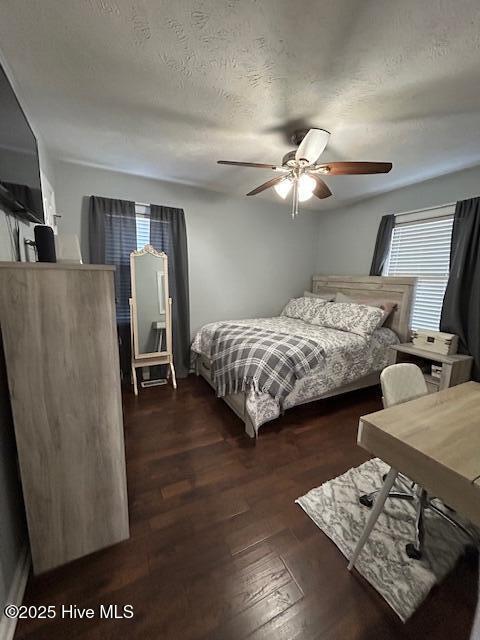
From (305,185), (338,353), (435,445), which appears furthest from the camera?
(338,353)

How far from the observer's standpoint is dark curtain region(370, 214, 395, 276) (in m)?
3.14

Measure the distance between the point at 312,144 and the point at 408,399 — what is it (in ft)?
5.58

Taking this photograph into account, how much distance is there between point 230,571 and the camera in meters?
1.13

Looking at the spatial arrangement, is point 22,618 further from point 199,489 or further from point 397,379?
point 397,379

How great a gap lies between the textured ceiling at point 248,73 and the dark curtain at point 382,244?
3.15ft

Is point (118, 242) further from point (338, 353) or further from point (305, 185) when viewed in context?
point (338, 353)

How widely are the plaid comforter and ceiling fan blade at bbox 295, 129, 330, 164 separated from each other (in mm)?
1478

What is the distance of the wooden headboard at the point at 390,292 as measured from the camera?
9.54ft

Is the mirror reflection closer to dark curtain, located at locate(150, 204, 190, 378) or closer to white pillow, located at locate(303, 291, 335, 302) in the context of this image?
dark curtain, located at locate(150, 204, 190, 378)

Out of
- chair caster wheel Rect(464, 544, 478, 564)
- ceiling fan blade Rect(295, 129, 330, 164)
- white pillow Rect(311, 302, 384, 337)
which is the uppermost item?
ceiling fan blade Rect(295, 129, 330, 164)

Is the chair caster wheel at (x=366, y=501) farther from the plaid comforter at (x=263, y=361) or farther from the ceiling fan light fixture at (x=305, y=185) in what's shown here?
the ceiling fan light fixture at (x=305, y=185)

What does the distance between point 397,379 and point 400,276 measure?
7.20ft

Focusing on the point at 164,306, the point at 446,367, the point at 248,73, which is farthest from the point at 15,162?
the point at 446,367

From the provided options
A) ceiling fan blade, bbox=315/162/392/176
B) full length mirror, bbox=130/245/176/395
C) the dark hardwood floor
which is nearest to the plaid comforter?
the dark hardwood floor
